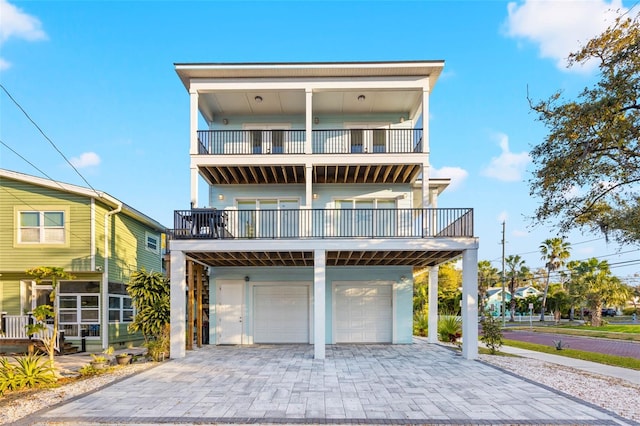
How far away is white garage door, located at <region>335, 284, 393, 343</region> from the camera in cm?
1496

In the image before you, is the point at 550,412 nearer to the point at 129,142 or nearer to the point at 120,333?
the point at 120,333

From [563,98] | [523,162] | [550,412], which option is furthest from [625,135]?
[550,412]

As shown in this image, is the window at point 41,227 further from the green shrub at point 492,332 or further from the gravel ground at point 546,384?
the green shrub at point 492,332

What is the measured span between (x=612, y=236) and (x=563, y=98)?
456 cm

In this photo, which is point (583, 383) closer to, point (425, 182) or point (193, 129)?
point (425, 182)

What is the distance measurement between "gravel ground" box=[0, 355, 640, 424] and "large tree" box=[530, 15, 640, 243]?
183 inches

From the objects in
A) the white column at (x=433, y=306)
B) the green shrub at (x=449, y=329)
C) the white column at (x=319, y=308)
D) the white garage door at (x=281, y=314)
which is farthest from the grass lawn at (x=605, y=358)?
the white garage door at (x=281, y=314)

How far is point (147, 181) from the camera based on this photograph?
66.5ft

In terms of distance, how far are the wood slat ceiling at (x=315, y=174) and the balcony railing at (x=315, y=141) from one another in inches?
33.1

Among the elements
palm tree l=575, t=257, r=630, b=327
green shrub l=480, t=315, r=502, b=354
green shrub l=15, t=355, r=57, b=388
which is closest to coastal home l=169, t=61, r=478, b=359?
green shrub l=480, t=315, r=502, b=354

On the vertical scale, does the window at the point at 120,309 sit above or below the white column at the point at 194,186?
below

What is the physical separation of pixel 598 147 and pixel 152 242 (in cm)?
1775

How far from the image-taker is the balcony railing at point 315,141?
1473cm

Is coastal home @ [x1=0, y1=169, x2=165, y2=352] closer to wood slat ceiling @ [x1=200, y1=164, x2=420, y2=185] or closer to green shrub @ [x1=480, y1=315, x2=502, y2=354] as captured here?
wood slat ceiling @ [x1=200, y1=164, x2=420, y2=185]
